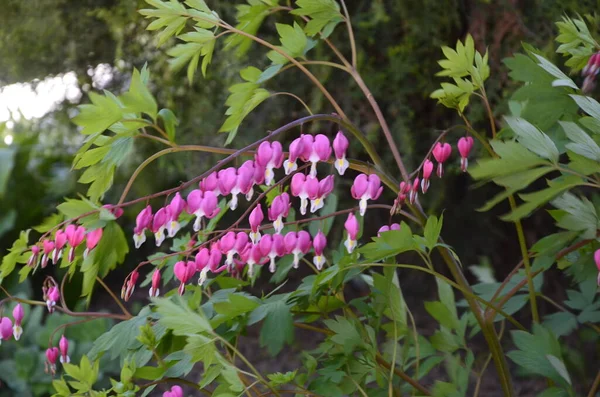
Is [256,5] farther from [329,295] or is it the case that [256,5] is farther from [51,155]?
[51,155]

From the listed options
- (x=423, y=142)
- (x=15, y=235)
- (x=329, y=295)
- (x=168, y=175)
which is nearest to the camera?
(x=329, y=295)

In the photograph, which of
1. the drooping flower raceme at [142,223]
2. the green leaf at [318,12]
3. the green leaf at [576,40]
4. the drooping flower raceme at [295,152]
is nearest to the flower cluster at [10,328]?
the drooping flower raceme at [142,223]

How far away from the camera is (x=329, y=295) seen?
0.86m

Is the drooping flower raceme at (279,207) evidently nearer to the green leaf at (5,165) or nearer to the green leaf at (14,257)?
the green leaf at (14,257)

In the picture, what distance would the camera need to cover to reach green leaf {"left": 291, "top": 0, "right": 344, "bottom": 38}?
877 mm

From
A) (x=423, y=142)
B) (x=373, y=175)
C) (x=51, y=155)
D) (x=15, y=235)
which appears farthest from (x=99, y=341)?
(x=51, y=155)

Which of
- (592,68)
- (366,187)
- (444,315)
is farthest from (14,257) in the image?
(592,68)

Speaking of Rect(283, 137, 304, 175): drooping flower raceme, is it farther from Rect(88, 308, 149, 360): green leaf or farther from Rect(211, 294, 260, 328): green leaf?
Rect(88, 308, 149, 360): green leaf

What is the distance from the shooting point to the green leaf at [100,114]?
747 mm

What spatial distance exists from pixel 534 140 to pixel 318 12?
0.39 meters

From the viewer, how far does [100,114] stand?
0.75 m

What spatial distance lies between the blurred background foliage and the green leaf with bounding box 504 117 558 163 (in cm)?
109

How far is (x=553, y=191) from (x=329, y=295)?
36 cm

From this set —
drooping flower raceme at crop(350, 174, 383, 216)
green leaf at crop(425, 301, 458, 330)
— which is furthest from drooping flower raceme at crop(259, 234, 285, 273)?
green leaf at crop(425, 301, 458, 330)
